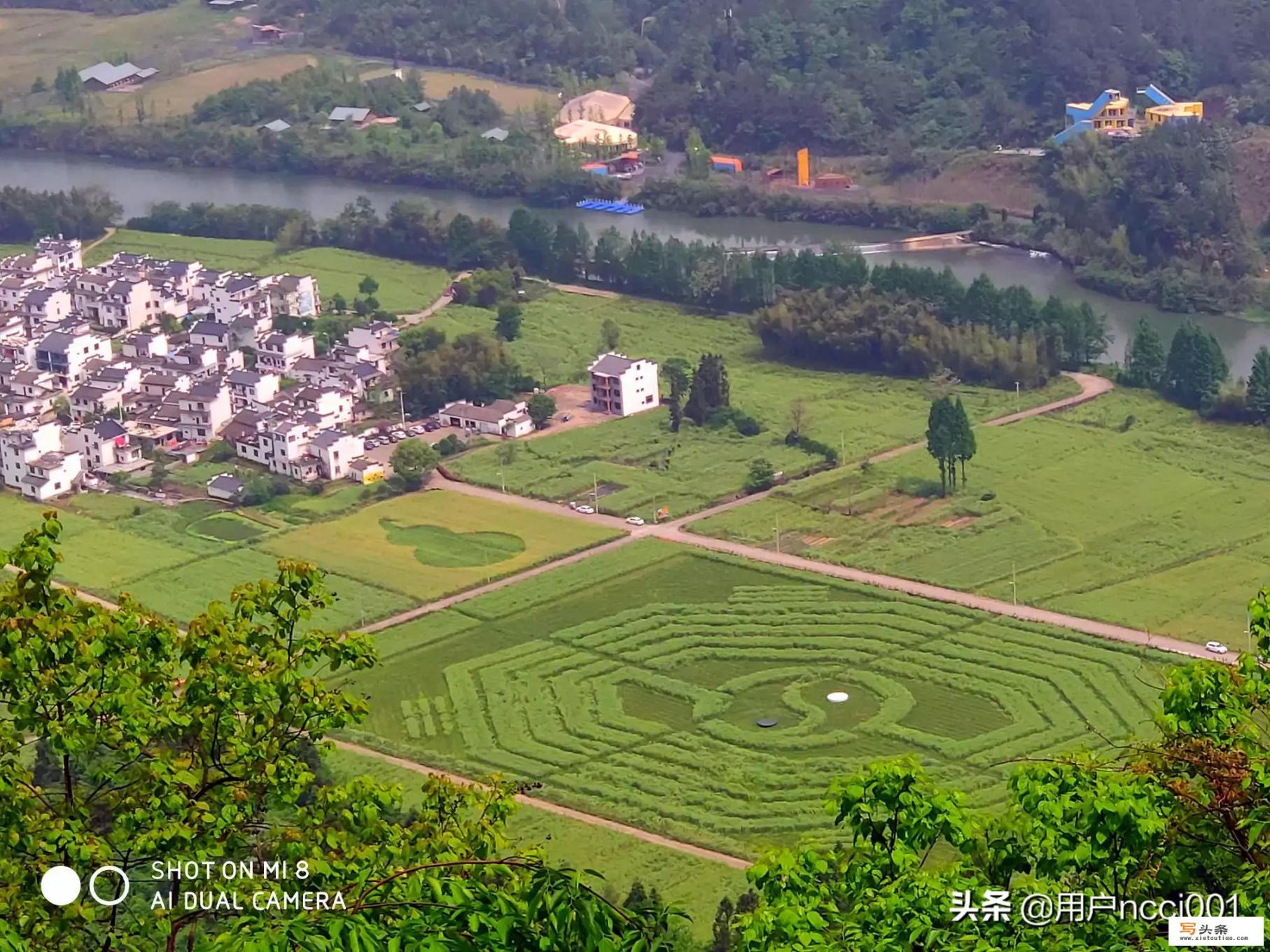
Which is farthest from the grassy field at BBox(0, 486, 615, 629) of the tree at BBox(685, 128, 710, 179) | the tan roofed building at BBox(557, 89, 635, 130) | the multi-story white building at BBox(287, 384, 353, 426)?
the tan roofed building at BBox(557, 89, 635, 130)

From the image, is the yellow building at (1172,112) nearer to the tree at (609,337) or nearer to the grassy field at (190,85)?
the tree at (609,337)

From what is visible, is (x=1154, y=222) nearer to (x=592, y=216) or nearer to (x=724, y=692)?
(x=592, y=216)

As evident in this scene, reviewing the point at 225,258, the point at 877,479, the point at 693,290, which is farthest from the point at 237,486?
the point at 225,258

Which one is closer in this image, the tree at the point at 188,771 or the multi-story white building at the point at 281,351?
the tree at the point at 188,771

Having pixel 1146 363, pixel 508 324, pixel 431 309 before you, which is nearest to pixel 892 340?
pixel 1146 363

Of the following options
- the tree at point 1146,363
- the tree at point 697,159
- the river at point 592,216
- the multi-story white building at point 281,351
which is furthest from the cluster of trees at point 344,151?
the tree at point 1146,363
